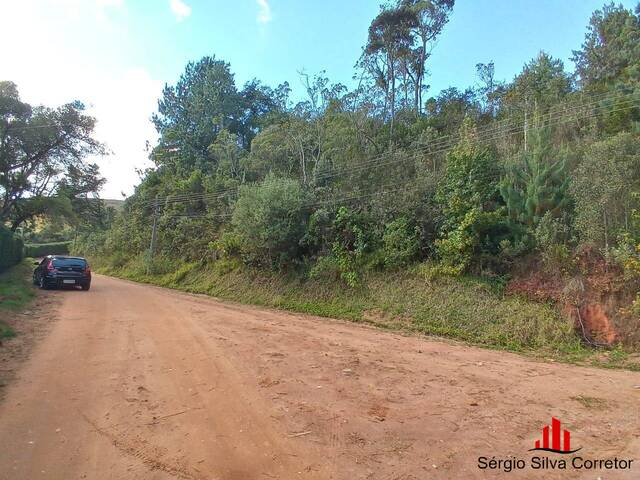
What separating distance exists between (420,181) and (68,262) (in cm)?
1460

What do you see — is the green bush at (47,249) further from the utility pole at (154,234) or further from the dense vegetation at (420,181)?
the utility pole at (154,234)

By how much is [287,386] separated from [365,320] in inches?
319

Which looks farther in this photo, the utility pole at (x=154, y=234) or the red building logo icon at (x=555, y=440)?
the utility pole at (x=154, y=234)

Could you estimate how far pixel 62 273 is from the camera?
57.1ft

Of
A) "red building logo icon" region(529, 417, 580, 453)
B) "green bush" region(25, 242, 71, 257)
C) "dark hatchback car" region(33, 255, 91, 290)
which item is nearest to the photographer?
"red building logo icon" region(529, 417, 580, 453)

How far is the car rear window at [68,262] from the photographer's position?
17.6 meters

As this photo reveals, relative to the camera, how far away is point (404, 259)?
48.7 ft

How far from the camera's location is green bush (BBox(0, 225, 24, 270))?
18.7 metres

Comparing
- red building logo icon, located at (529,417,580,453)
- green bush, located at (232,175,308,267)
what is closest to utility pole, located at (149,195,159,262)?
green bush, located at (232,175,308,267)

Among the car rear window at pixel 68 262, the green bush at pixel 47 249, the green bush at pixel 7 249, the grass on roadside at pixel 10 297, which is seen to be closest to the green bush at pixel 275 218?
the car rear window at pixel 68 262

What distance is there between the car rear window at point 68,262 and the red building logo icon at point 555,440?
60.0 ft

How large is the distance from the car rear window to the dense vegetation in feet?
21.2

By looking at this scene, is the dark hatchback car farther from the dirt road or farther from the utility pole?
the utility pole

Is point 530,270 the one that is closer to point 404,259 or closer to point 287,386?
point 404,259
